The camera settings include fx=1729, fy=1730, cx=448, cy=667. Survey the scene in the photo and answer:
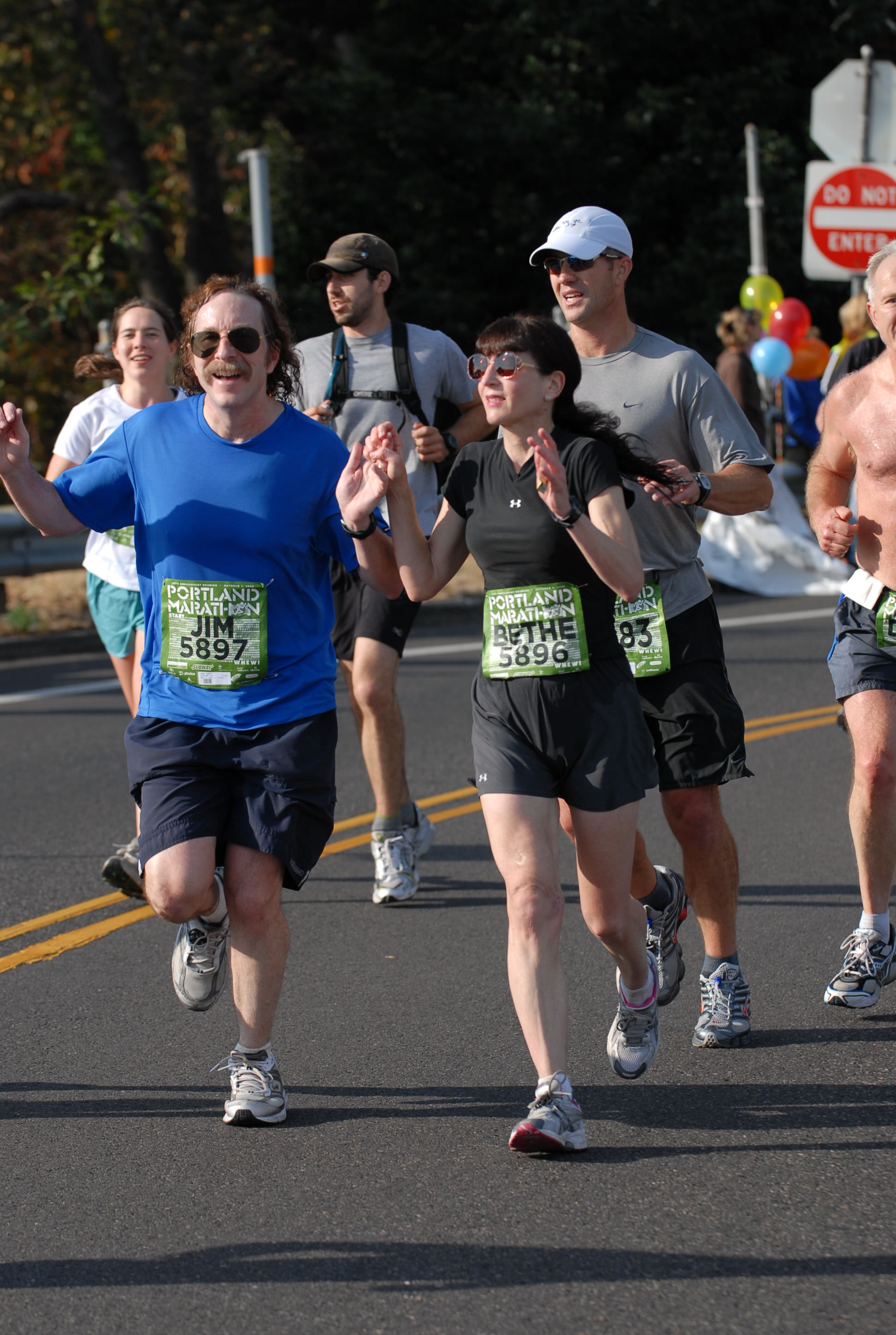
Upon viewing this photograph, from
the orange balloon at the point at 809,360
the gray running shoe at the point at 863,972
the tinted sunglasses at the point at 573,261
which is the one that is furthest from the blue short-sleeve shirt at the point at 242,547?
the orange balloon at the point at 809,360

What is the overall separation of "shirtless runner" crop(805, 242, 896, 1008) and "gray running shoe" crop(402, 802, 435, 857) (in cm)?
195

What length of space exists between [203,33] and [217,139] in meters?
1.86

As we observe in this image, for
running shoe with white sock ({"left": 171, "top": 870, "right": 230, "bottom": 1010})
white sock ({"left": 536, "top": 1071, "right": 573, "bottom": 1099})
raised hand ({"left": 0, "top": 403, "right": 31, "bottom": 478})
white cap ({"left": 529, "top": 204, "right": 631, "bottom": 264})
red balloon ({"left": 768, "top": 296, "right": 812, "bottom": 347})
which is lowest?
white sock ({"left": 536, "top": 1071, "right": 573, "bottom": 1099})

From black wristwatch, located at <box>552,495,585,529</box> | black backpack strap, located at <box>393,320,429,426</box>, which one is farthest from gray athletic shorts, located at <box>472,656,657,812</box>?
black backpack strap, located at <box>393,320,429,426</box>

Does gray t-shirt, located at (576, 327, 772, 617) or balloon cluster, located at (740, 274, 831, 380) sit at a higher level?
A: balloon cluster, located at (740, 274, 831, 380)

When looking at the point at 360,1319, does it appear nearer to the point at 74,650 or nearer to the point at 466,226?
the point at 74,650

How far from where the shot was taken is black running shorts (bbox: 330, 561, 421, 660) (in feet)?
20.9

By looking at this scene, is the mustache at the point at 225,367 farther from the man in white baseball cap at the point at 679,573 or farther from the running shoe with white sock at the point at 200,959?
the running shoe with white sock at the point at 200,959

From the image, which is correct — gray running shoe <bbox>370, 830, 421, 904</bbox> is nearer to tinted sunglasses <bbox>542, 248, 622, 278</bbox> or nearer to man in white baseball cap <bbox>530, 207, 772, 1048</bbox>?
man in white baseball cap <bbox>530, 207, 772, 1048</bbox>

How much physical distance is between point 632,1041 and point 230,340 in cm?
201

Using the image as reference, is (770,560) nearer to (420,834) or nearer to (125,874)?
(420,834)

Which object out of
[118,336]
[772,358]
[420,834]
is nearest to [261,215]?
[772,358]

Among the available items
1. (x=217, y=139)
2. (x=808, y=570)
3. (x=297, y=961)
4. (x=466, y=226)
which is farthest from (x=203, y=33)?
(x=297, y=961)

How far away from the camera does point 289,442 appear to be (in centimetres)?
429
